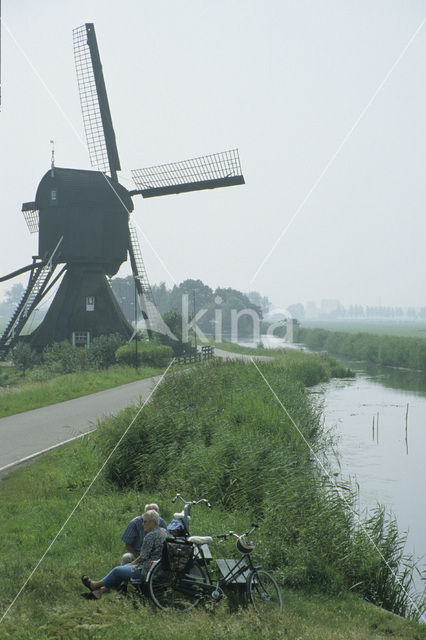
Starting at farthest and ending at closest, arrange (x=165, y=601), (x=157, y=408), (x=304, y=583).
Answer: (x=157, y=408) < (x=304, y=583) < (x=165, y=601)

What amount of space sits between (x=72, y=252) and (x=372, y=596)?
88.2 feet

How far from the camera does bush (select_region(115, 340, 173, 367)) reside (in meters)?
28.3

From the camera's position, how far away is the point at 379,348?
47625 mm

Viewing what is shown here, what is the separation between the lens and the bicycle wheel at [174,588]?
5.74 meters

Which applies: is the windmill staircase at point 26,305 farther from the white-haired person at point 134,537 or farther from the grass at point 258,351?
the white-haired person at point 134,537

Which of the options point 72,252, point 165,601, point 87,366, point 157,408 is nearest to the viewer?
point 165,601

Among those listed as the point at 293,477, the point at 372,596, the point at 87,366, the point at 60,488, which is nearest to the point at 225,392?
the point at 293,477

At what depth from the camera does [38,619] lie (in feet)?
18.0

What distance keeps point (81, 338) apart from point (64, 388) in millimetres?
10506

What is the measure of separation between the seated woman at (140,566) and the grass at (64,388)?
1190 centimetres

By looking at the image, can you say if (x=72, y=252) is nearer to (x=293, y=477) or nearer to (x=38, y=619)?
(x=293, y=477)

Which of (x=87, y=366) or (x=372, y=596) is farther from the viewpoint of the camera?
(x=87, y=366)

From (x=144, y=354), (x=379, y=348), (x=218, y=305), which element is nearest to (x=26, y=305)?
(x=144, y=354)

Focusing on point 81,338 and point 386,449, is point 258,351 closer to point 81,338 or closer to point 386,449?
point 81,338
